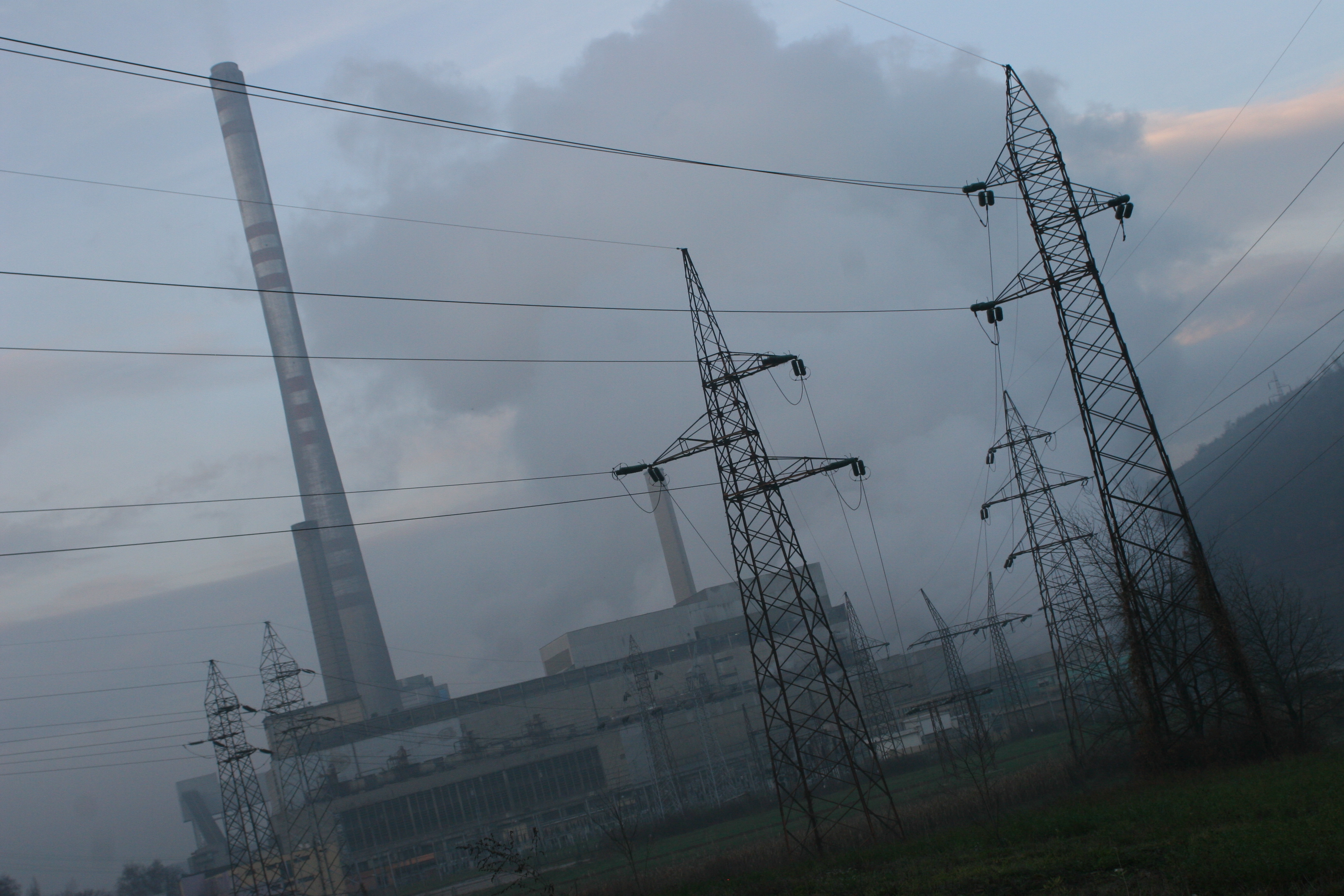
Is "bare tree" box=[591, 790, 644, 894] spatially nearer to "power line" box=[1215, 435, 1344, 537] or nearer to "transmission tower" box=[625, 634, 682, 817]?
"transmission tower" box=[625, 634, 682, 817]

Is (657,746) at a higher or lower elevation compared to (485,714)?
lower

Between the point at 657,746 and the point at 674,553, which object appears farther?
the point at 674,553

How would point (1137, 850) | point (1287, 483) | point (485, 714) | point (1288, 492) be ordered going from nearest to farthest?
1. point (1137, 850)
2. point (485, 714)
3. point (1288, 492)
4. point (1287, 483)

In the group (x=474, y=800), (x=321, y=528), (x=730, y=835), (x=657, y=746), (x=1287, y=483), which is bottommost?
(x=730, y=835)

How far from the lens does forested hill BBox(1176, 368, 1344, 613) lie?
87125 mm

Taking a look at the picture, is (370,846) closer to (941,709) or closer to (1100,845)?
(941,709)

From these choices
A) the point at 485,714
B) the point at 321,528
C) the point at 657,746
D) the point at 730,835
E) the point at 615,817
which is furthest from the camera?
the point at 321,528

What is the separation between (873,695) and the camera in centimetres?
5275

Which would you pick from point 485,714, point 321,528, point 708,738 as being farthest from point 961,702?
point 321,528

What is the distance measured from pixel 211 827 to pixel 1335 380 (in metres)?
136

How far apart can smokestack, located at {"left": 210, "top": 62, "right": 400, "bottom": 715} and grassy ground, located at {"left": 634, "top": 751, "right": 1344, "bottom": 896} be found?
265ft

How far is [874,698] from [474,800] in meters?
27.1

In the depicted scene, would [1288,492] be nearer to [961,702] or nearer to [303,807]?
[961,702]

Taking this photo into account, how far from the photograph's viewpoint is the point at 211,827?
93312 millimetres
